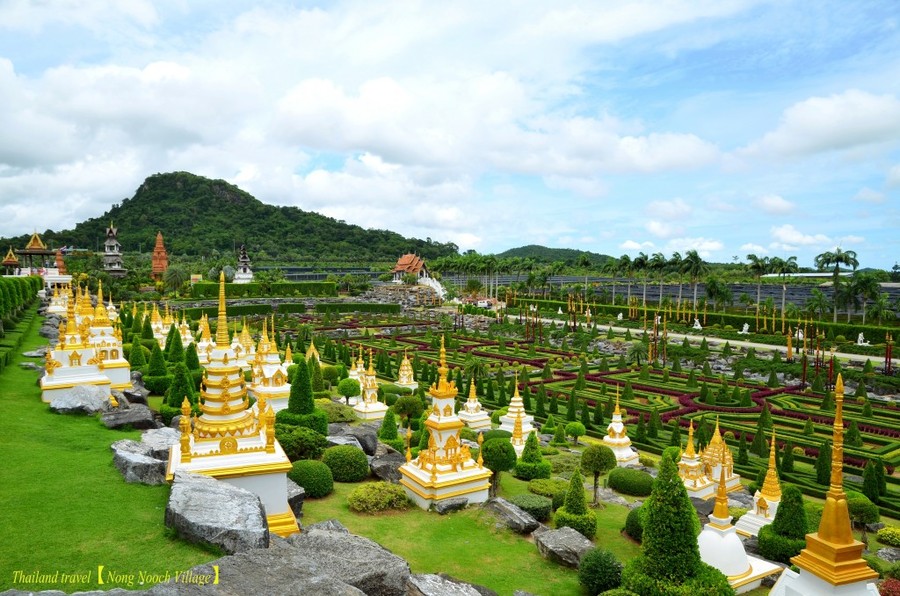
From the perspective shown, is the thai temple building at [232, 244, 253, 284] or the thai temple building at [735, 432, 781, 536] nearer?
the thai temple building at [735, 432, 781, 536]

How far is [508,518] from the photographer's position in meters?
15.1

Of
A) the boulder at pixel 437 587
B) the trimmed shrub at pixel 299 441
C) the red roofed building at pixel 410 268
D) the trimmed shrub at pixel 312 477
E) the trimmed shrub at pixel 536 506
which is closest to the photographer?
the boulder at pixel 437 587

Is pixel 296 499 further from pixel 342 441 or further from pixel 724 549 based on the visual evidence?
pixel 724 549

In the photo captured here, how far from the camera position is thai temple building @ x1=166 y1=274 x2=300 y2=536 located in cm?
1219

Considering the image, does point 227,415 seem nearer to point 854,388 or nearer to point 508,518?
point 508,518

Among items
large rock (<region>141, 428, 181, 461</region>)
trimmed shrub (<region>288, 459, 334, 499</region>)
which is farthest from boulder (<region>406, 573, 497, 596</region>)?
large rock (<region>141, 428, 181, 461</region>)

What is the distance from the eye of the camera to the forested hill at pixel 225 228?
431 feet

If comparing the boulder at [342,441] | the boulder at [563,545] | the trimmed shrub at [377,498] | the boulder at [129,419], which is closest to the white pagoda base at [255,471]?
the trimmed shrub at [377,498]

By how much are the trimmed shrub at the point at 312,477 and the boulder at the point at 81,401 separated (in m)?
7.51

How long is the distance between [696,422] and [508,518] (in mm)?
17972

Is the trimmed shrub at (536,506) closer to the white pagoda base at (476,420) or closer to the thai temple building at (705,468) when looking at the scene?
the thai temple building at (705,468)

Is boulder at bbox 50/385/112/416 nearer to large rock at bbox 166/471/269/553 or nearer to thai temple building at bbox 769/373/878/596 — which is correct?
large rock at bbox 166/471/269/553

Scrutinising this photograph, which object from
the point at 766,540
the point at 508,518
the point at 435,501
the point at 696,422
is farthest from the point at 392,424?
the point at 696,422

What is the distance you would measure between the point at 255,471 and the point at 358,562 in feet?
12.7
